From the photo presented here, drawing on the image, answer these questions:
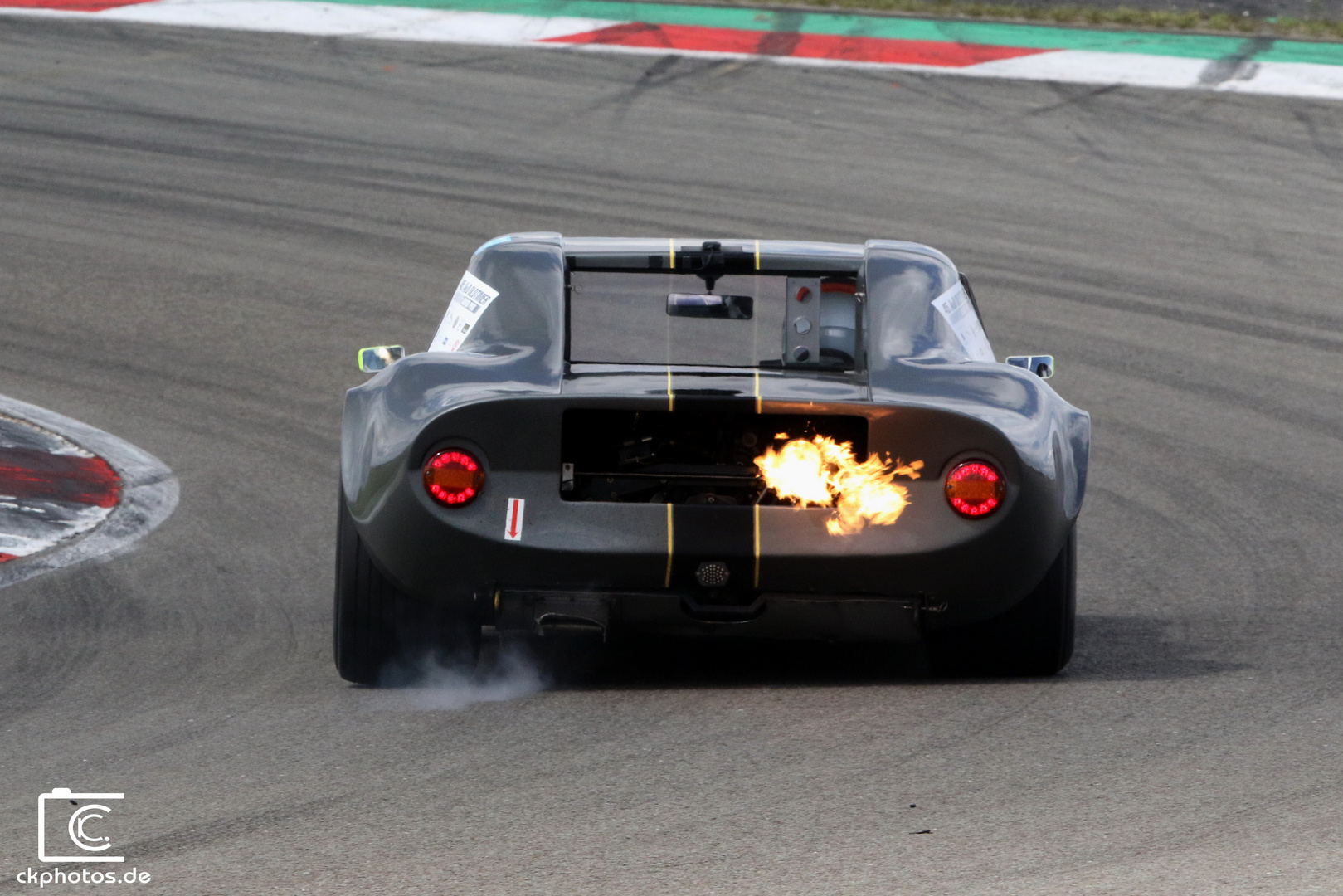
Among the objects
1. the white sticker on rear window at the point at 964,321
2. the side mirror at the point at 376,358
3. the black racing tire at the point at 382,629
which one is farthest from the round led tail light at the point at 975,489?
the side mirror at the point at 376,358

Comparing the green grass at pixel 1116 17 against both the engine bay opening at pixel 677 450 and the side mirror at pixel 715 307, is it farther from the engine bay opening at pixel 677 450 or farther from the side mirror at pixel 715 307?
the engine bay opening at pixel 677 450

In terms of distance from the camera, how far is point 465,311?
17.9 feet

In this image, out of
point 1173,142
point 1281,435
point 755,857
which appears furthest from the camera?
point 1173,142

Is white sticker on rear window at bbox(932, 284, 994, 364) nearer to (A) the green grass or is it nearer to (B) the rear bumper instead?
(B) the rear bumper

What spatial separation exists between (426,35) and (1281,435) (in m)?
11.4

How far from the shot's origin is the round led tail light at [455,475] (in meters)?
4.60

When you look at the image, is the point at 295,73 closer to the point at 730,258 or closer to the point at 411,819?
the point at 730,258

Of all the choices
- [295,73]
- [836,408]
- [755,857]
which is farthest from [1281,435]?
[295,73]

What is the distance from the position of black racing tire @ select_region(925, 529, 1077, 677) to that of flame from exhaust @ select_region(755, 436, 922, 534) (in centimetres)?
55

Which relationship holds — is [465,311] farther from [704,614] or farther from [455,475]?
[704,614]

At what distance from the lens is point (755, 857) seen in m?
3.71

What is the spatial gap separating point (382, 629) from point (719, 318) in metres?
1.38

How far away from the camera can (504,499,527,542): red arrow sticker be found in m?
4.59

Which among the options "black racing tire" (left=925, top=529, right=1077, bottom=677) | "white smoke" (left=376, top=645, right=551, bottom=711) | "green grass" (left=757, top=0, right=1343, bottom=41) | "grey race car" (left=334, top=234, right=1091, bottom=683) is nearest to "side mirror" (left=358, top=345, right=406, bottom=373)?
"grey race car" (left=334, top=234, right=1091, bottom=683)
